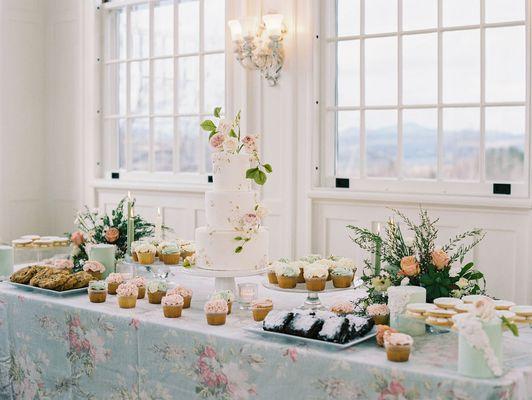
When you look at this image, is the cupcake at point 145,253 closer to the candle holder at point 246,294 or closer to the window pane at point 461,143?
the candle holder at point 246,294

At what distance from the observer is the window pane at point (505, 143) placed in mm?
4594

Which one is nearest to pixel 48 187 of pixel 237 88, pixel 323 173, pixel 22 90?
pixel 22 90

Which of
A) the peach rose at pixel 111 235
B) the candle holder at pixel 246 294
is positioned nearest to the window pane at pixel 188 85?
the peach rose at pixel 111 235

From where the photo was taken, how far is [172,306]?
2.73 m

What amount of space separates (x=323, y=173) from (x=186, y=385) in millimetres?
2987

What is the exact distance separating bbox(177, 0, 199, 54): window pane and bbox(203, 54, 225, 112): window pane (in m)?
0.20

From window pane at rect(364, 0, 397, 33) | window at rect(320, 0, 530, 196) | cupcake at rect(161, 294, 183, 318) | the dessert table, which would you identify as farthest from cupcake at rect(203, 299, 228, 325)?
window pane at rect(364, 0, 397, 33)

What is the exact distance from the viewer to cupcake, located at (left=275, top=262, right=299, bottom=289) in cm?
283

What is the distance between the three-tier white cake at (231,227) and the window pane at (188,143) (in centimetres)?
301

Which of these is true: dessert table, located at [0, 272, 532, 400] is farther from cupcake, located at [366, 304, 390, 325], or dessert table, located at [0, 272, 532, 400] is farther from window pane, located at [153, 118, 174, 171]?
window pane, located at [153, 118, 174, 171]

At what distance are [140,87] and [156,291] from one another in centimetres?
382

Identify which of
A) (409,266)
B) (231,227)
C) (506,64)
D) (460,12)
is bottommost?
(409,266)

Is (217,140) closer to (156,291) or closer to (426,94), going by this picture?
(156,291)

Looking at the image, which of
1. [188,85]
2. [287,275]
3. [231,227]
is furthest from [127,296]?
[188,85]
